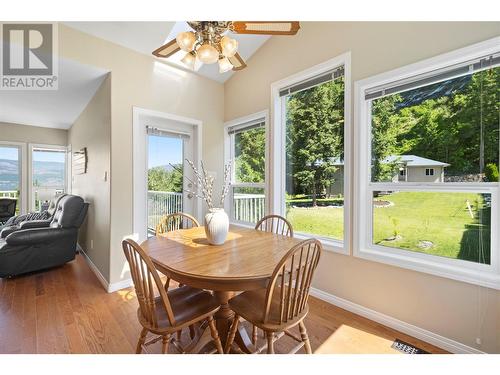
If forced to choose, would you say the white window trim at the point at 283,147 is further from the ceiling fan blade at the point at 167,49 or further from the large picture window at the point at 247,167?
the ceiling fan blade at the point at 167,49

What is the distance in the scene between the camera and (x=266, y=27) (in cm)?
136

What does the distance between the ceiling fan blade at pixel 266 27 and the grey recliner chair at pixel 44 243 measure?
3156 mm

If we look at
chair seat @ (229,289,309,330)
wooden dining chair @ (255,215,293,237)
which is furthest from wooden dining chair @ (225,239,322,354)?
wooden dining chair @ (255,215,293,237)

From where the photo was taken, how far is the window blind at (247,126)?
10.2ft

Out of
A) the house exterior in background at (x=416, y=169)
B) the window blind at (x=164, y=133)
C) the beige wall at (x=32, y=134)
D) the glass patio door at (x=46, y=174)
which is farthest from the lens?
the glass patio door at (x=46, y=174)

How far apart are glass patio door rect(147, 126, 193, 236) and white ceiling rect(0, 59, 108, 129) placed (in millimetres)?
867

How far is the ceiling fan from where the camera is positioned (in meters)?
1.35

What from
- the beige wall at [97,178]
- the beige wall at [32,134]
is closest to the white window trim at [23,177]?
the beige wall at [32,134]

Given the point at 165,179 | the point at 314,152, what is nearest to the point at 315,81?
the point at 314,152

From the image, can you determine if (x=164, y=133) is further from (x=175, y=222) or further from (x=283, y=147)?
(x=283, y=147)
